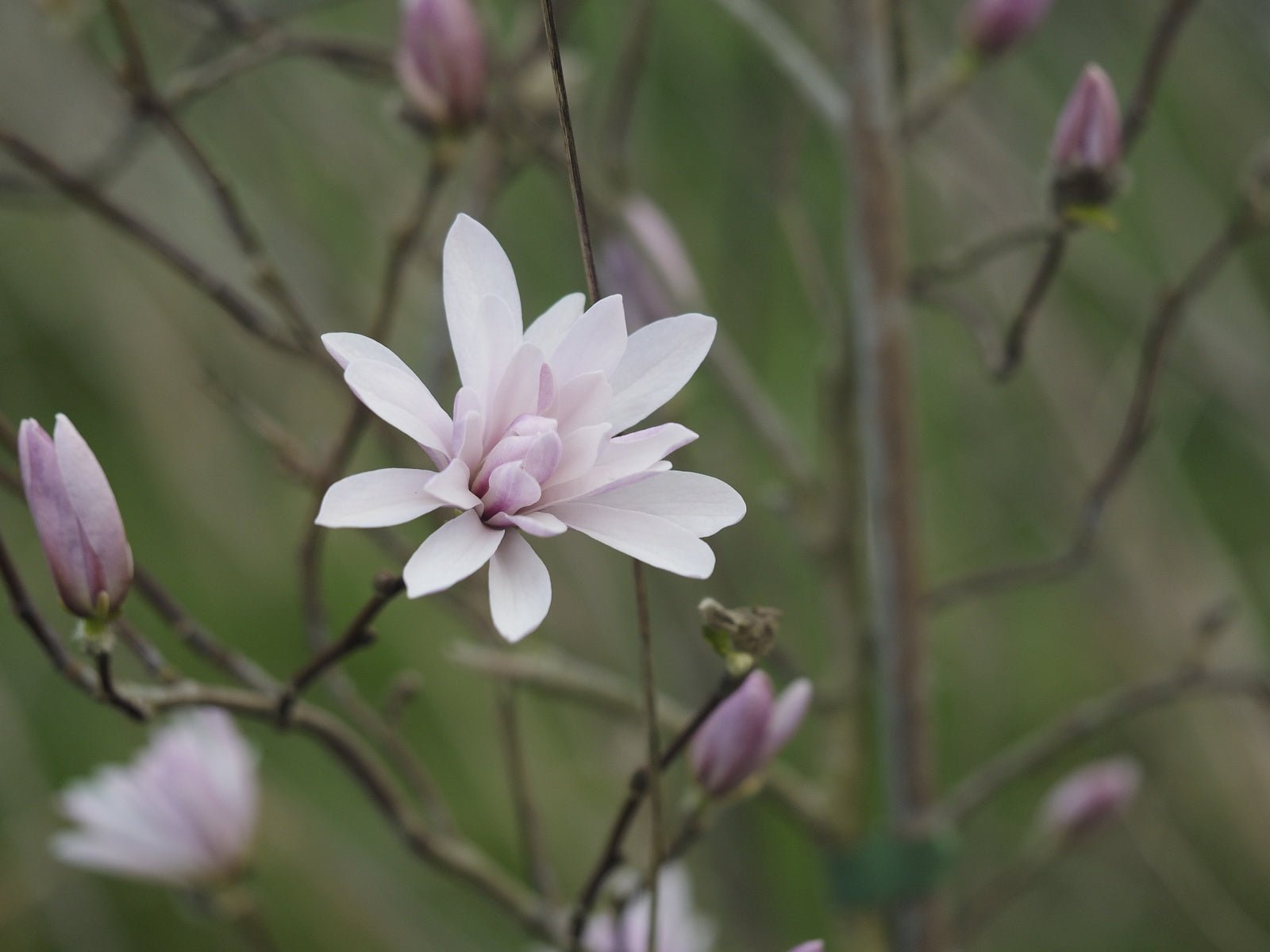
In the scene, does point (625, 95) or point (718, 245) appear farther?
point (718, 245)

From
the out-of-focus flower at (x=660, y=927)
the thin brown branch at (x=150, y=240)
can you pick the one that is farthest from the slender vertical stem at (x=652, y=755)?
the thin brown branch at (x=150, y=240)

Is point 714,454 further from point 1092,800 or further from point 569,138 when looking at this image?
point 569,138

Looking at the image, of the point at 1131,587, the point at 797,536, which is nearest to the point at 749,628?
the point at 797,536

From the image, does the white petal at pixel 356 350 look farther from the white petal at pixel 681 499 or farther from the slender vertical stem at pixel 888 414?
the slender vertical stem at pixel 888 414

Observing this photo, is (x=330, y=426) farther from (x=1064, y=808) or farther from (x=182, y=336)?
(x=1064, y=808)

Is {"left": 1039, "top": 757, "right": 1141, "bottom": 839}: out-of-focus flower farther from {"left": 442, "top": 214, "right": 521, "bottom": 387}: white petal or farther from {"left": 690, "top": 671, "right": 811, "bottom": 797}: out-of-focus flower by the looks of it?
{"left": 442, "top": 214, "right": 521, "bottom": 387}: white petal

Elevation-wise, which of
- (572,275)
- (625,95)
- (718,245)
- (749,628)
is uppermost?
(718,245)
